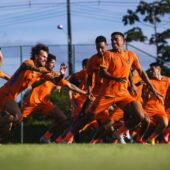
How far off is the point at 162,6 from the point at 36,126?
21.3 m

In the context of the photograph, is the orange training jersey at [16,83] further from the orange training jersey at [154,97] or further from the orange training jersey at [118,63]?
the orange training jersey at [154,97]

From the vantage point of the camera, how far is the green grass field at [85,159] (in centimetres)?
522

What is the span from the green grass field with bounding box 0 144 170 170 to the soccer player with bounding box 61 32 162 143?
16.1 feet

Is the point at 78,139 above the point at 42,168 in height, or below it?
below

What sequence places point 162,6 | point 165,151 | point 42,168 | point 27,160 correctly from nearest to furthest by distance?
point 42,168 → point 27,160 → point 165,151 → point 162,6

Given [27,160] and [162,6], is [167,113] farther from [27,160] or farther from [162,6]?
[162,6]

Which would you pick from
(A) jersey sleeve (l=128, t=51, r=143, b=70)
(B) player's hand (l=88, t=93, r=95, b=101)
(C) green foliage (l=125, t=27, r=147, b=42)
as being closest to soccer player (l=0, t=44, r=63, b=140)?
(B) player's hand (l=88, t=93, r=95, b=101)

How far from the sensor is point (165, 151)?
686cm

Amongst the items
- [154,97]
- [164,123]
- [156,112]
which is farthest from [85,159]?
[154,97]

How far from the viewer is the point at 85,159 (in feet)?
18.8

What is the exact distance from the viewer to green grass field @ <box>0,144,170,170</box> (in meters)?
5.22

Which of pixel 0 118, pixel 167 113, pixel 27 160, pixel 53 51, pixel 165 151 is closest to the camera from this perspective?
pixel 27 160

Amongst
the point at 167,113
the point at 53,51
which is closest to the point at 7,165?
the point at 167,113

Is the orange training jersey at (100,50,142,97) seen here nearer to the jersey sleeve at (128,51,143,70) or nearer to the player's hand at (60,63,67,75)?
the jersey sleeve at (128,51,143,70)
